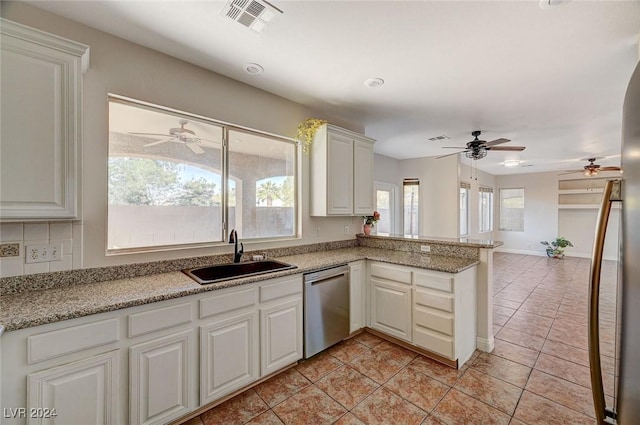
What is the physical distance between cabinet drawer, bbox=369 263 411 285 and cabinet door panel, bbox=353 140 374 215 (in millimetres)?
853

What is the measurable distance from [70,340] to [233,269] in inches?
49.4

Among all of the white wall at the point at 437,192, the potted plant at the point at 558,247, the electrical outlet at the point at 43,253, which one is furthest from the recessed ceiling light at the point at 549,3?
the potted plant at the point at 558,247

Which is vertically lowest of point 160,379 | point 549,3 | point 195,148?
point 160,379

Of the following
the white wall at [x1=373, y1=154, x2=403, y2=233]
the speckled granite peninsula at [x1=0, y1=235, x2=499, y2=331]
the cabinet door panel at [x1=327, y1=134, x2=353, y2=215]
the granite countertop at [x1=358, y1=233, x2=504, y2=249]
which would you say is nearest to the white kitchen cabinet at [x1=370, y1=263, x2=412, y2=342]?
the speckled granite peninsula at [x1=0, y1=235, x2=499, y2=331]

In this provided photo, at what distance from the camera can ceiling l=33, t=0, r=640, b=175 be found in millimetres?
1712

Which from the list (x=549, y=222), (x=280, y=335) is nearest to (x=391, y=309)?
(x=280, y=335)

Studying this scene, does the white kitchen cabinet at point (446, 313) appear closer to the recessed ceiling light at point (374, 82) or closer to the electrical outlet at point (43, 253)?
the recessed ceiling light at point (374, 82)

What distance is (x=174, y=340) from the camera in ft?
5.67

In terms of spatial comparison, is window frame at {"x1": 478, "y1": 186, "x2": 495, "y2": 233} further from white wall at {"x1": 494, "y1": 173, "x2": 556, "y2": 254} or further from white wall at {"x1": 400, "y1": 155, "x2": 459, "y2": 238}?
white wall at {"x1": 400, "y1": 155, "x2": 459, "y2": 238}

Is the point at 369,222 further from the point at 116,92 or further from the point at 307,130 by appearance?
the point at 116,92

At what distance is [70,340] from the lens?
1.40m

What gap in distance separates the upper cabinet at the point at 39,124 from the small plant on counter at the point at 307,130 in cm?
202

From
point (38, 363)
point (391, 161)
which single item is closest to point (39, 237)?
point (38, 363)

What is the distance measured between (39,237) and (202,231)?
1070mm
